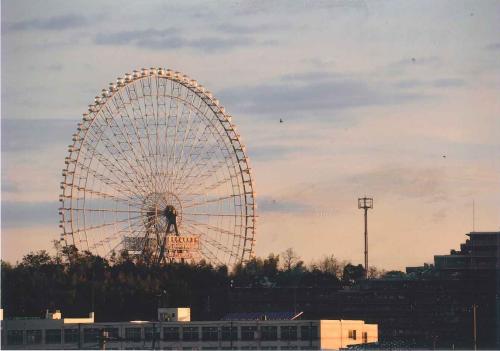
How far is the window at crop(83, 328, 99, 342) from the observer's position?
8456 cm

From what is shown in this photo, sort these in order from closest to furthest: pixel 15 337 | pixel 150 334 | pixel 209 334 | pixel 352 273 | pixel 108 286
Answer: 1. pixel 15 337
2. pixel 150 334
3. pixel 209 334
4. pixel 108 286
5. pixel 352 273

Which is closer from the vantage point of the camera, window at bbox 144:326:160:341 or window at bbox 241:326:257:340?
window at bbox 144:326:160:341

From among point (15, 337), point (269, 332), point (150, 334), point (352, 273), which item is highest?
point (352, 273)

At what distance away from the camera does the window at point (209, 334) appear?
84812mm

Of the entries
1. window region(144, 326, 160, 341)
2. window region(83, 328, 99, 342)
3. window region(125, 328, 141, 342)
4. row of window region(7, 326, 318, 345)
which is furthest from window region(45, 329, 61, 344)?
window region(144, 326, 160, 341)

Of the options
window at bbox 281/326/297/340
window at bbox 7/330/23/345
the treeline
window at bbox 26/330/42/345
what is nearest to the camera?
window at bbox 7/330/23/345

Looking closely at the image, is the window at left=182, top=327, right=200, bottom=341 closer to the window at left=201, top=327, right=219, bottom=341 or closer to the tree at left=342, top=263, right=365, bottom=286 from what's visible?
the window at left=201, top=327, right=219, bottom=341

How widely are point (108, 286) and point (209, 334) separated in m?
21.8

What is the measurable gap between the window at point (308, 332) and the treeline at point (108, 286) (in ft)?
61.4

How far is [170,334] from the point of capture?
8525 cm

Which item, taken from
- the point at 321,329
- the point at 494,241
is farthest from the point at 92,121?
the point at 494,241

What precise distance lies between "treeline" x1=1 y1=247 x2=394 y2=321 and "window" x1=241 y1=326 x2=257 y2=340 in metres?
16.2

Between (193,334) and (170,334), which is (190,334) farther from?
(170,334)

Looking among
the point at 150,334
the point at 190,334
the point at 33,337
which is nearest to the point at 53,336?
the point at 33,337
